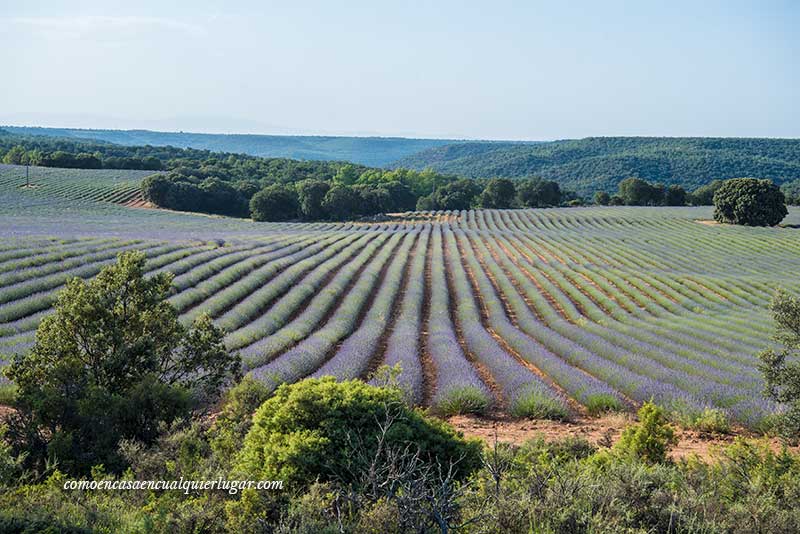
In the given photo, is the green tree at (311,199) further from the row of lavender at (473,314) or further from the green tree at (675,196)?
the green tree at (675,196)

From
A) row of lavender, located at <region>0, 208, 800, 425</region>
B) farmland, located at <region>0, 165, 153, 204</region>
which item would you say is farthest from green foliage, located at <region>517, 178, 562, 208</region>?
farmland, located at <region>0, 165, 153, 204</region>

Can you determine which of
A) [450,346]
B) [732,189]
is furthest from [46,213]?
[732,189]

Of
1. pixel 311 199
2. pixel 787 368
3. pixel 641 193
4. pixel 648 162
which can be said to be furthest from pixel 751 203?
pixel 648 162

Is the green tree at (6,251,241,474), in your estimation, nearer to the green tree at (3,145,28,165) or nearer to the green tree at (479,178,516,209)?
the green tree at (479,178,516,209)

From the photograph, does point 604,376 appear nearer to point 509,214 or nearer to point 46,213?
point 46,213

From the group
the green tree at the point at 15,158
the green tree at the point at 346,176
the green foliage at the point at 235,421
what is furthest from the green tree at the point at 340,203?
the green foliage at the point at 235,421

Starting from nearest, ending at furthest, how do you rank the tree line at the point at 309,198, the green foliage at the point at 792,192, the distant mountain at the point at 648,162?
the tree line at the point at 309,198
the green foliage at the point at 792,192
the distant mountain at the point at 648,162
